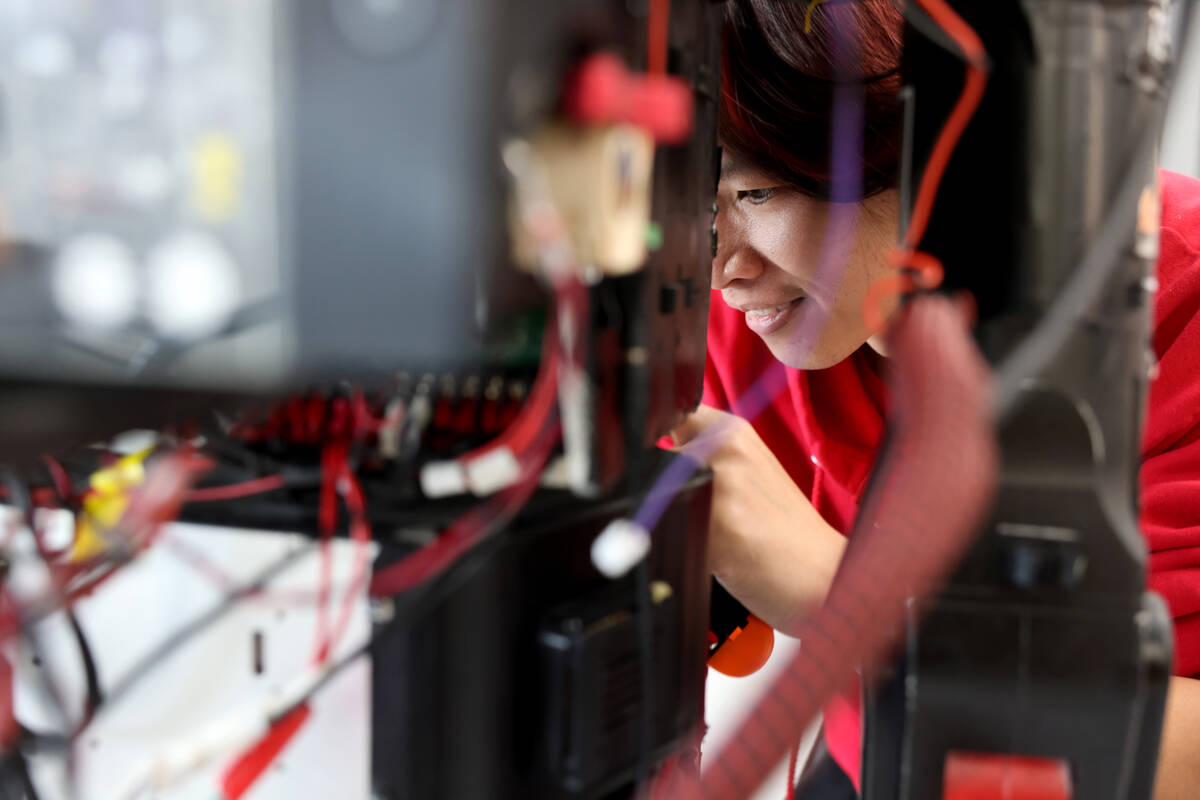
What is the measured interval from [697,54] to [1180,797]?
69 centimetres

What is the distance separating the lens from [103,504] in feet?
1.35

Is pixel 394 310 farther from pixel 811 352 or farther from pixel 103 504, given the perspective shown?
pixel 811 352

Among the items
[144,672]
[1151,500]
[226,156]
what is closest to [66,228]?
[226,156]

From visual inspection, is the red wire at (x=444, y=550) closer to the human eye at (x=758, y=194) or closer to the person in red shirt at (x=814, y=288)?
the person in red shirt at (x=814, y=288)

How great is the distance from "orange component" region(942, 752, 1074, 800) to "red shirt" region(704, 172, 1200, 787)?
0.54ft

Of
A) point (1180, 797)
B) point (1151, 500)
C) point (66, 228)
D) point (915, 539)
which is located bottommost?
point (1180, 797)

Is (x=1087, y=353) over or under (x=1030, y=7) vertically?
under

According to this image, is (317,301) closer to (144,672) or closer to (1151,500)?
(144,672)

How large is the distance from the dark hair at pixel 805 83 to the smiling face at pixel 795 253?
28mm

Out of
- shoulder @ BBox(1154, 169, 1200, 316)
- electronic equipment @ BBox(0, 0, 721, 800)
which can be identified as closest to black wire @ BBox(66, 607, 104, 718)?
electronic equipment @ BBox(0, 0, 721, 800)

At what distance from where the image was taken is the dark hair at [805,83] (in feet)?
1.97

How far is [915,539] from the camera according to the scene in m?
0.34

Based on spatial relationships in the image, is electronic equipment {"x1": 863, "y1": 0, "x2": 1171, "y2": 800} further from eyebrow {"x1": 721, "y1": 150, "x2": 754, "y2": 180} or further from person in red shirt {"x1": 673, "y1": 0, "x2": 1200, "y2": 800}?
eyebrow {"x1": 721, "y1": 150, "x2": 754, "y2": 180}

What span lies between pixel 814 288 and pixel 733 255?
78mm
